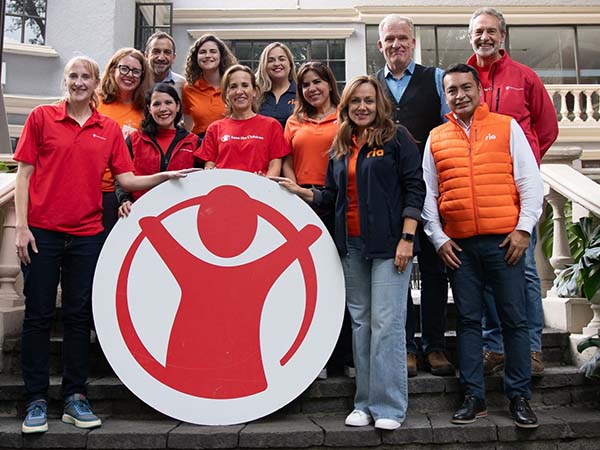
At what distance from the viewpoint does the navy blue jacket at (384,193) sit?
2934 mm

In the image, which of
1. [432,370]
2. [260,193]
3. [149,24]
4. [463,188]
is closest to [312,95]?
[260,193]

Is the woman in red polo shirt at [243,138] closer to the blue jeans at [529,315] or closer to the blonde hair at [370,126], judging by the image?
the blonde hair at [370,126]

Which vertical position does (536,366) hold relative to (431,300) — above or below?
below

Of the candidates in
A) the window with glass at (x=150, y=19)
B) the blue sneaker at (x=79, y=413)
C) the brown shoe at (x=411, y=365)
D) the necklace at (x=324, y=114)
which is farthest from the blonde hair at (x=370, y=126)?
the window with glass at (x=150, y=19)

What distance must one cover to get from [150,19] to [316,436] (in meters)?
11.4

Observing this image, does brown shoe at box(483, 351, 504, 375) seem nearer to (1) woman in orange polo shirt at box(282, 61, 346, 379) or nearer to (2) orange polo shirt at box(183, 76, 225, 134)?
(1) woman in orange polo shirt at box(282, 61, 346, 379)

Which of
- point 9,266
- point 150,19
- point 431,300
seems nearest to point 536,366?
point 431,300

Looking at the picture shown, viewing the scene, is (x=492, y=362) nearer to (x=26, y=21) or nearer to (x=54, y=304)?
(x=54, y=304)

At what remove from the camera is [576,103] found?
12492mm

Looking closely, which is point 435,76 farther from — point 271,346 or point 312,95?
point 271,346

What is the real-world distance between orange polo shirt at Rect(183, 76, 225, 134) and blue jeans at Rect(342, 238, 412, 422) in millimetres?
1576

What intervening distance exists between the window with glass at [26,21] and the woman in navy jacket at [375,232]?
899 cm

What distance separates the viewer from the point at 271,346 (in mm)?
3021

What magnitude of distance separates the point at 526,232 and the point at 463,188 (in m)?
0.40
